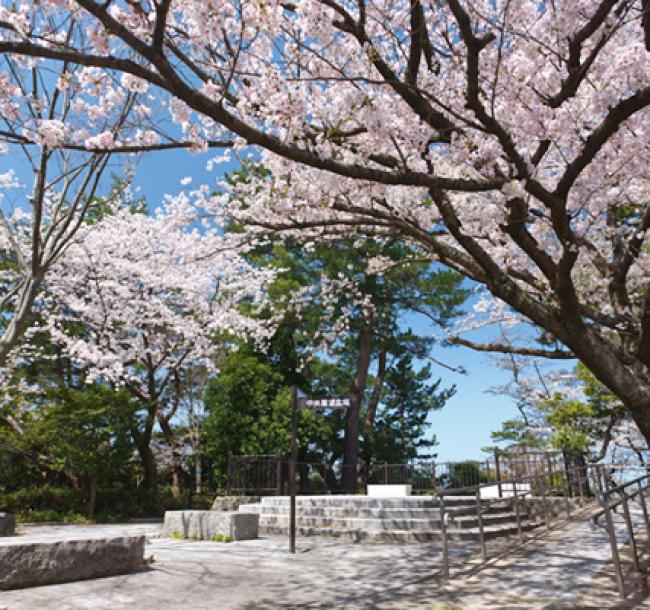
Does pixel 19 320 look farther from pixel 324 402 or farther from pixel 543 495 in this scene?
pixel 543 495

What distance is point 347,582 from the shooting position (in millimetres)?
6156

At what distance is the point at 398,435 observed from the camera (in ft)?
76.5

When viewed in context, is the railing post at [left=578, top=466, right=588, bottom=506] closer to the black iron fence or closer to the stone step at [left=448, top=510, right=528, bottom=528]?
the black iron fence

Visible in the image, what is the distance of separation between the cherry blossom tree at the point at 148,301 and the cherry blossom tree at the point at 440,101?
9.34 m

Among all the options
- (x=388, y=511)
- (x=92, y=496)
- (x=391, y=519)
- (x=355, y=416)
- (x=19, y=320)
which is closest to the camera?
(x=19, y=320)

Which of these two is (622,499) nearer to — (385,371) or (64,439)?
(64,439)

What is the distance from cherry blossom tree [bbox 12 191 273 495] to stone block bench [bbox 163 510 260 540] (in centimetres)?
677

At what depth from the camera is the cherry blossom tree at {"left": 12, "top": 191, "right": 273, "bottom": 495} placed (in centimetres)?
1689

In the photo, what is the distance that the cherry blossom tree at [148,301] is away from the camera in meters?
16.9

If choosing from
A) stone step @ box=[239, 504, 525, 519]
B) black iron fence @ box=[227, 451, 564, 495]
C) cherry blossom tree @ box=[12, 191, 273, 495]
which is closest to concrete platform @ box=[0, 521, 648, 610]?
stone step @ box=[239, 504, 525, 519]

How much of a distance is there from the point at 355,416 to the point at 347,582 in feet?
51.7

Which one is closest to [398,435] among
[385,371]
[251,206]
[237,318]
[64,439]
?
[385,371]

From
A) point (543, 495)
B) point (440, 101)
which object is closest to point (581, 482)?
point (543, 495)

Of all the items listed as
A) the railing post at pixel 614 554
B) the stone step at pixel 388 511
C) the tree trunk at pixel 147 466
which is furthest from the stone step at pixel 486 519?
the tree trunk at pixel 147 466
